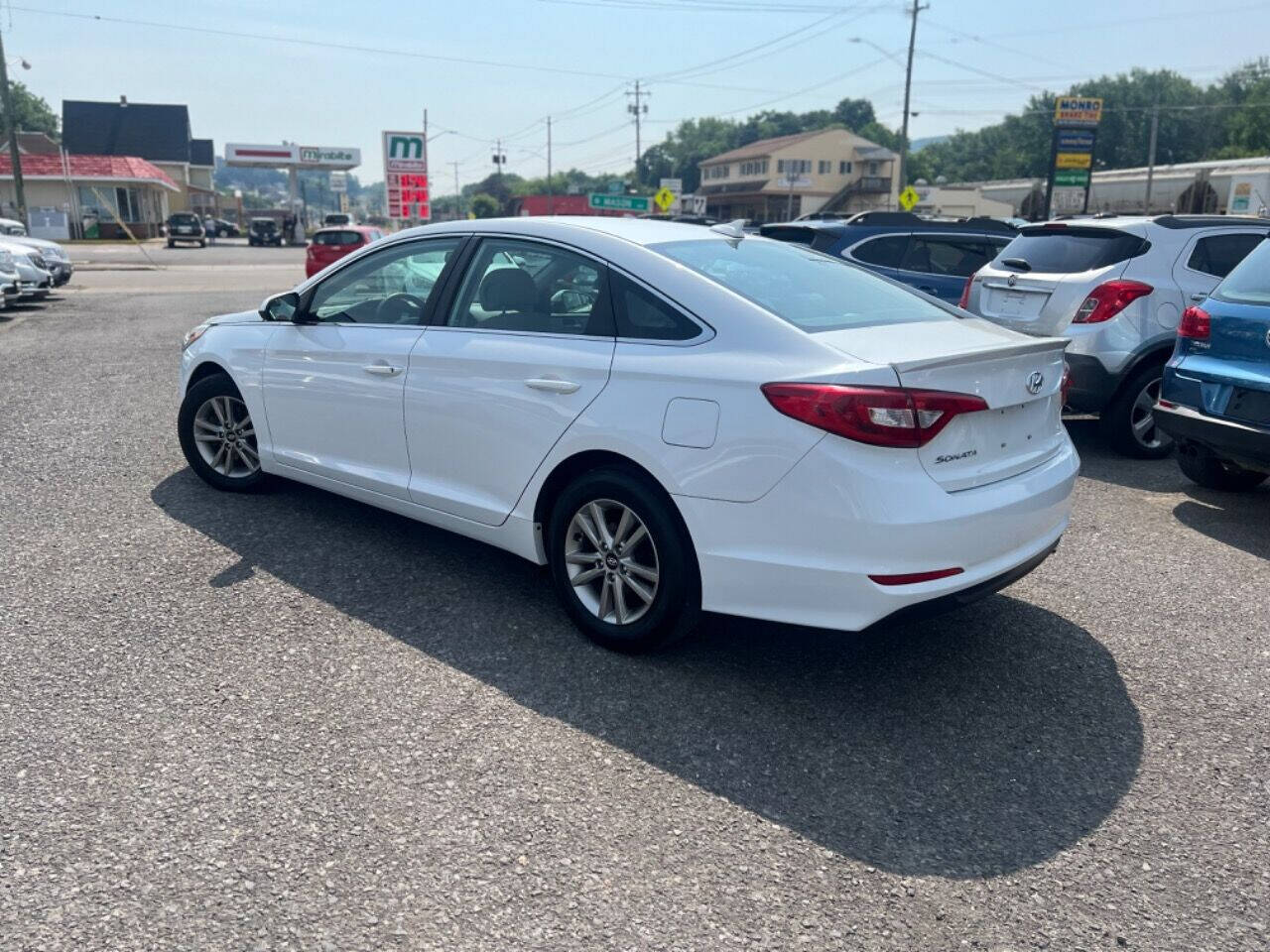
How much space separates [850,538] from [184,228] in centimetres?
5606

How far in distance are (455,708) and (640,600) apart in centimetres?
82

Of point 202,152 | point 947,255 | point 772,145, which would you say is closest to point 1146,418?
point 947,255

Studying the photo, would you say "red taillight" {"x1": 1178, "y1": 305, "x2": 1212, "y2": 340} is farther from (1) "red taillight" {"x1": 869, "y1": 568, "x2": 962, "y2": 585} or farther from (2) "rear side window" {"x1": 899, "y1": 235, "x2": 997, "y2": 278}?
(2) "rear side window" {"x1": 899, "y1": 235, "x2": 997, "y2": 278}

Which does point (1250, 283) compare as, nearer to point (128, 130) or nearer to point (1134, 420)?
point (1134, 420)

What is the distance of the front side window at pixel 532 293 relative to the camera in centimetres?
424

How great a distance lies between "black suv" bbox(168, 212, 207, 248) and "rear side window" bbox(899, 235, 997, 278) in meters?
50.3

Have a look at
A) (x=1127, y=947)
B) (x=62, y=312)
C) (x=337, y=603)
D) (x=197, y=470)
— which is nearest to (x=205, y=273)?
(x=62, y=312)

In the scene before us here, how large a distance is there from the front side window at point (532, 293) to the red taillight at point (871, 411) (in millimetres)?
998

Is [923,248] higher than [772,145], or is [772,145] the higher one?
[772,145]

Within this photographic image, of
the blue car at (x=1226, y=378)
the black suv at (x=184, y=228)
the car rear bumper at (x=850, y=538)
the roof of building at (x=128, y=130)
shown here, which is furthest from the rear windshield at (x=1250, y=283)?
the roof of building at (x=128, y=130)

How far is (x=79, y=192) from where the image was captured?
55.1 m

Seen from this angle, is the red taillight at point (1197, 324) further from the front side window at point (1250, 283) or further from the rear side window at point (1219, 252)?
the rear side window at point (1219, 252)

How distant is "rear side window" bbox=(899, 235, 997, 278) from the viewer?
33.0ft

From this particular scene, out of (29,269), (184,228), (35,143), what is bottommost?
(29,269)
